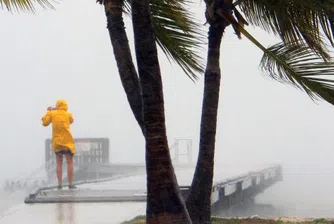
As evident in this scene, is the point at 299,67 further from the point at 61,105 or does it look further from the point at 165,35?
the point at 61,105

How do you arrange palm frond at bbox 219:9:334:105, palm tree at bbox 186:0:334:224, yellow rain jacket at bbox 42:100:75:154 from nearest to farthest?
1. palm tree at bbox 186:0:334:224
2. palm frond at bbox 219:9:334:105
3. yellow rain jacket at bbox 42:100:75:154

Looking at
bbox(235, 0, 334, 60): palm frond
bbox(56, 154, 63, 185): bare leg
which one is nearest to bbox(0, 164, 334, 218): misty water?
bbox(56, 154, 63, 185): bare leg

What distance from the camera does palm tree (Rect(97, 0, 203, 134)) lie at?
6.33 m

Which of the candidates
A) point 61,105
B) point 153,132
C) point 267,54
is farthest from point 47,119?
point 153,132

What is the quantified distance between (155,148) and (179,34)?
2.18m

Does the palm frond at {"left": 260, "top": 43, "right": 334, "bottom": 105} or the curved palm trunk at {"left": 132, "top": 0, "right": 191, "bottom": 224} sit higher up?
the palm frond at {"left": 260, "top": 43, "right": 334, "bottom": 105}

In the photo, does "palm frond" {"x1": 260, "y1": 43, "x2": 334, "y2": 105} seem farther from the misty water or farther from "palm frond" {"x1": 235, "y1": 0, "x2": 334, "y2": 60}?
the misty water

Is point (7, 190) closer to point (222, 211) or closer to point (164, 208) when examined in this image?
point (222, 211)

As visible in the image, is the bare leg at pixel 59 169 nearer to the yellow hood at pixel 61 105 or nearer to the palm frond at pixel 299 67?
the yellow hood at pixel 61 105

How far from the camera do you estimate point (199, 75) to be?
774 centimetres

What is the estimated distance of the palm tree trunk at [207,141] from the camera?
22.5 feet

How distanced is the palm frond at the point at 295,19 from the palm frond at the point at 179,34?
57 centimetres

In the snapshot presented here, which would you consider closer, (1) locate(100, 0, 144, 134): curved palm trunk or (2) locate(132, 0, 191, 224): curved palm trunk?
(2) locate(132, 0, 191, 224): curved palm trunk

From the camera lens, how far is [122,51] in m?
6.39
